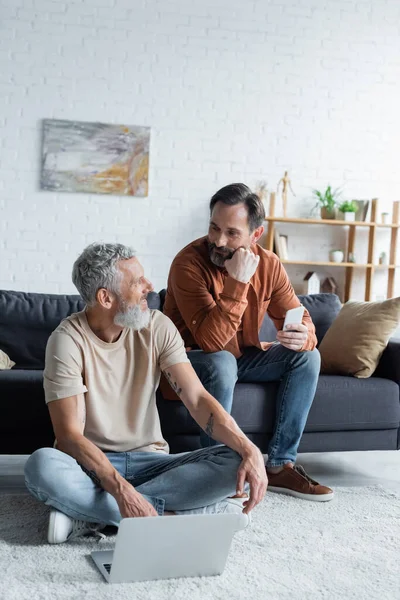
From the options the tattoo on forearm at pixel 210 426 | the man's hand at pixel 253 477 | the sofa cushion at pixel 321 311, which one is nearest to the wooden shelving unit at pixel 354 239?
the sofa cushion at pixel 321 311

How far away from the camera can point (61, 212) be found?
229 inches

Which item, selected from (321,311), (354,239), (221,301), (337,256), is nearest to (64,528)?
(221,301)

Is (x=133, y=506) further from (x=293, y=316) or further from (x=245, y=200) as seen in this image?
(x=245, y=200)

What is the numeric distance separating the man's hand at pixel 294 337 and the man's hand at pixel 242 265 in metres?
0.31

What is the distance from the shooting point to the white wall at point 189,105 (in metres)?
5.77

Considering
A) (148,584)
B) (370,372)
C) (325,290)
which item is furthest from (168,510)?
(325,290)

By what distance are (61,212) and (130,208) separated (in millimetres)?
518

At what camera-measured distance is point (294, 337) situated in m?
3.04

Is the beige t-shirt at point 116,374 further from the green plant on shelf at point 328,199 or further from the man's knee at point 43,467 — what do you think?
the green plant on shelf at point 328,199

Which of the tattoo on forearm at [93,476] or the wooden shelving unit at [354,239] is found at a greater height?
the wooden shelving unit at [354,239]

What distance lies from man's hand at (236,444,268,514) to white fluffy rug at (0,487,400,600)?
21cm

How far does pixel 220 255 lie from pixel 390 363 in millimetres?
1048

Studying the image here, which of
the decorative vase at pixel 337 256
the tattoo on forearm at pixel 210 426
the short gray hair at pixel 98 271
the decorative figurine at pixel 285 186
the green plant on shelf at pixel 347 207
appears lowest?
the tattoo on forearm at pixel 210 426

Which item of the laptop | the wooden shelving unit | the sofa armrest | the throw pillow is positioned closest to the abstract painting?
the wooden shelving unit
